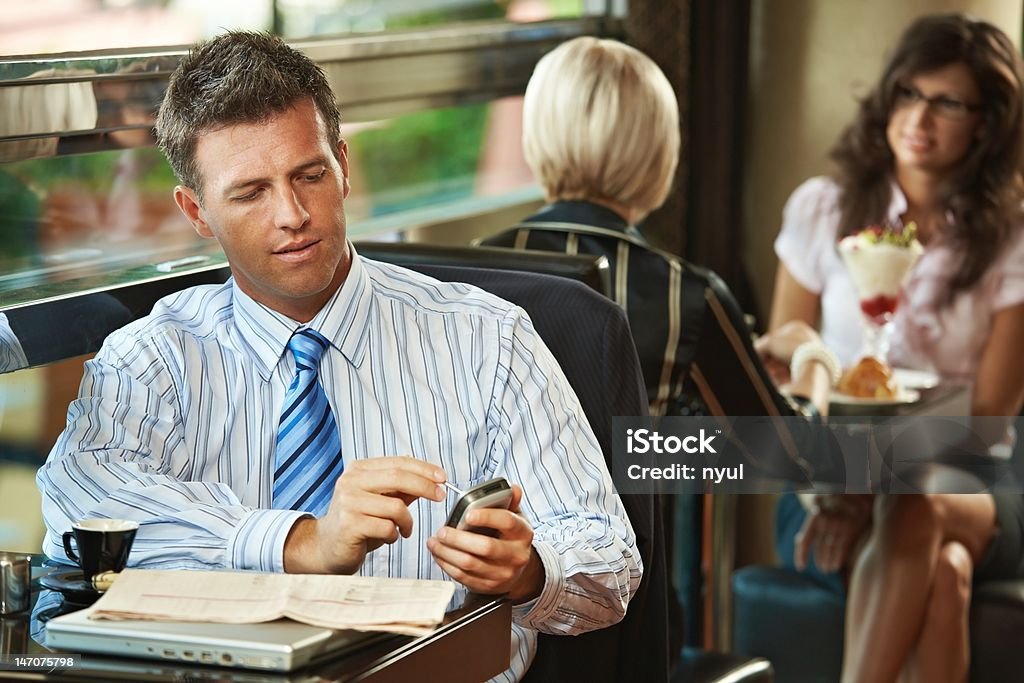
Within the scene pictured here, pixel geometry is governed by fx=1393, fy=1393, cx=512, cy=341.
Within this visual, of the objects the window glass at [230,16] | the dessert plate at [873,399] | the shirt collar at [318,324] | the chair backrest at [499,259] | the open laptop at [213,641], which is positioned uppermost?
the window glass at [230,16]

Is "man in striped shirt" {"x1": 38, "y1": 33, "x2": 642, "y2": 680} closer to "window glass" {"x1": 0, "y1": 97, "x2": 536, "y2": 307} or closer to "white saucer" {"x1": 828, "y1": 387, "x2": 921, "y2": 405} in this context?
"window glass" {"x1": 0, "y1": 97, "x2": 536, "y2": 307}

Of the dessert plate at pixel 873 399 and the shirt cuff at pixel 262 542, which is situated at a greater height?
the shirt cuff at pixel 262 542

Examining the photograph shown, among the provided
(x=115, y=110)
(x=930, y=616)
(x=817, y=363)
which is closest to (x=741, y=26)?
(x=817, y=363)

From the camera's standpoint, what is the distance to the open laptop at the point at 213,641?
3.58 feet

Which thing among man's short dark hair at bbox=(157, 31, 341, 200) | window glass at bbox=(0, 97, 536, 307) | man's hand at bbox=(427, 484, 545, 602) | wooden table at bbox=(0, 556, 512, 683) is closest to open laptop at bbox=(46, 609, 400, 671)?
wooden table at bbox=(0, 556, 512, 683)

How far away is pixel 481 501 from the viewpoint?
4.29 feet

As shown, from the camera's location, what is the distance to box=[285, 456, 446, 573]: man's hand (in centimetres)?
129

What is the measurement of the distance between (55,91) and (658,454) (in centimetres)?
100

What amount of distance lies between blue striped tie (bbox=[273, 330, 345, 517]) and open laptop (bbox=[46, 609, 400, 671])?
1.45ft

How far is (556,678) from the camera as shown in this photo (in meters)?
1.72

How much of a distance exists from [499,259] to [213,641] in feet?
3.12

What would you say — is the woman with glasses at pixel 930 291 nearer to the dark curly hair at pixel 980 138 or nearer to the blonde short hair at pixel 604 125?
the dark curly hair at pixel 980 138

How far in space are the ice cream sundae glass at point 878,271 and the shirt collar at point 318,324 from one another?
1578mm

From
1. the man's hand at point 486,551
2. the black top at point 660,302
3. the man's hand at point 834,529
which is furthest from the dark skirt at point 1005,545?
the man's hand at point 486,551
